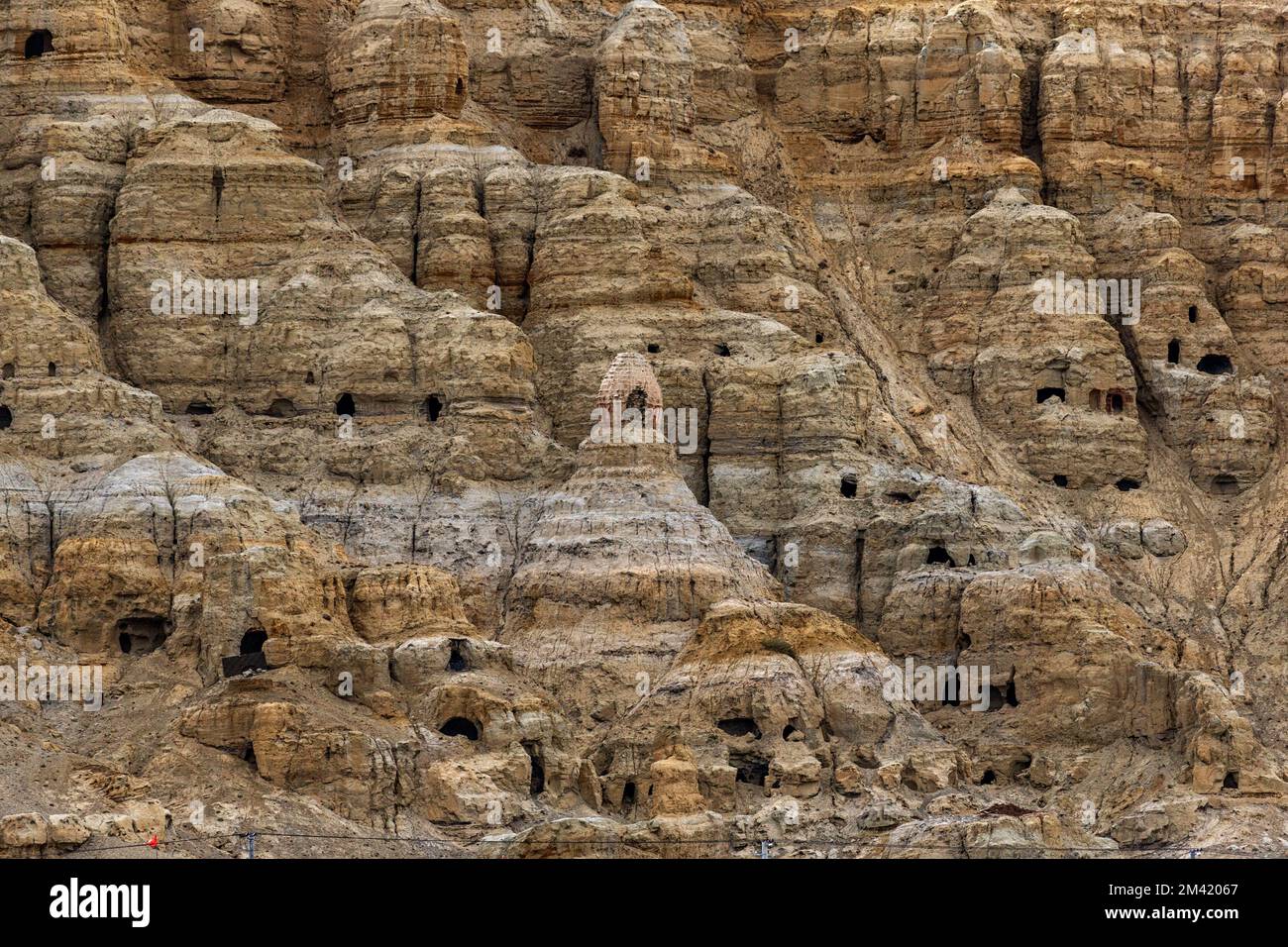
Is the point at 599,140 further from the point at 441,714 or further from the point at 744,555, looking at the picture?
the point at 441,714

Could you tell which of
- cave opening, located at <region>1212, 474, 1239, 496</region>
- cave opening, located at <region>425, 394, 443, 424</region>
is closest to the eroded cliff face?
cave opening, located at <region>1212, 474, 1239, 496</region>

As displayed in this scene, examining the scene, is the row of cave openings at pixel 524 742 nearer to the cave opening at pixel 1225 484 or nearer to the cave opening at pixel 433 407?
the cave opening at pixel 433 407

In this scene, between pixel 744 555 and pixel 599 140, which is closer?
pixel 744 555

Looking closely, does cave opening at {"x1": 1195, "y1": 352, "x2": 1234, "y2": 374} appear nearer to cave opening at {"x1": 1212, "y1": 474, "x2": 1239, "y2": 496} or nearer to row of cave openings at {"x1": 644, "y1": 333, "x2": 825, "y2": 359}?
cave opening at {"x1": 1212, "y1": 474, "x2": 1239, "y2": 496}

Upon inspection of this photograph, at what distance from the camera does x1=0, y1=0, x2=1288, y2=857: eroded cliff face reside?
339ft

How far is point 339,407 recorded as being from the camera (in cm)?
11619

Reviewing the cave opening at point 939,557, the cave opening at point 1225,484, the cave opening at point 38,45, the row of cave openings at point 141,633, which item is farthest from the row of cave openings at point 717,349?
the row of cave openings at point 141,633

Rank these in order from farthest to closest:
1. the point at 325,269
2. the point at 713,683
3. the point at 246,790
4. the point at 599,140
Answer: the point at 599,140 < the point at 325,269 < the point at 713,683 < the point at 246,790

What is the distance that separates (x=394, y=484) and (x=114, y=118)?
1357 cm

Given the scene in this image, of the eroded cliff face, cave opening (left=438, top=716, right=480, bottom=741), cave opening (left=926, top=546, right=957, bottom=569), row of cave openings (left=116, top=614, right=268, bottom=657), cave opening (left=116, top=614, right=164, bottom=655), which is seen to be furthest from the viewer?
cave opening (left=926, top=546, right=957, bottom=569)

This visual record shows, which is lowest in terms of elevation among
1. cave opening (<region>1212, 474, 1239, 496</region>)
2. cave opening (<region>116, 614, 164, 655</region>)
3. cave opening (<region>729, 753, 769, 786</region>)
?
cave opening (<region>729, 753, 769, 786</region>)

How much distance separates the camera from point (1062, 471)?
12244cm

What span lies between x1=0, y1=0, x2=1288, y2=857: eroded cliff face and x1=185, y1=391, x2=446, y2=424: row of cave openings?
0.16 metres

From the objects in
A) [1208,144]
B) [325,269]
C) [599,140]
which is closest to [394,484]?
[325,269]
